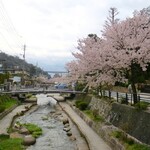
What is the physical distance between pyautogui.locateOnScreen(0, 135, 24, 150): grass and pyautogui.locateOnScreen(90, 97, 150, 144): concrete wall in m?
6.61

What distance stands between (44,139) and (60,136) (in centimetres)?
186

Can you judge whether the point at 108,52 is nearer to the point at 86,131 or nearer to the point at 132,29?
the point at 132,29

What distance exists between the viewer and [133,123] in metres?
19.6

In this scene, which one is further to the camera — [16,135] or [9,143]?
[16,135]

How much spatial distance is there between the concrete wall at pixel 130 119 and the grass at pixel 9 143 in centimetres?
661

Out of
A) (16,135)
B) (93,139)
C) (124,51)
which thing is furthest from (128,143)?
(16,135)

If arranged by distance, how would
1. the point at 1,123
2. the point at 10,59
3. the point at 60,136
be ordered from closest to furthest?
the point at 60,136, the point at 1,123, the point at 10,59

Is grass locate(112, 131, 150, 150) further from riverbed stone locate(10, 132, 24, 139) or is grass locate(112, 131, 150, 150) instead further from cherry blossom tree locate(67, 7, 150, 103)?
riverbed stone locate(10, 132, 24, 139)

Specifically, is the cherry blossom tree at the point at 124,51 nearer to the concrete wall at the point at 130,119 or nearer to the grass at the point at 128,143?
the concrete wall at the point at 130,119

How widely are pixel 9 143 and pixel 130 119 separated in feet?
25.4

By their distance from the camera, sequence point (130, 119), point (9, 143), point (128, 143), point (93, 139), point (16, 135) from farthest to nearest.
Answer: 1. point (16, 135)
2. point (93, 139)
3. point (9, 143)
4. point (130, 119)
5. point (128, 143)

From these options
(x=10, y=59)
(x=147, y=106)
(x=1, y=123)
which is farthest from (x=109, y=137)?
(x=10, y=59)

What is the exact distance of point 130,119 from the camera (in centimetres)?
2041

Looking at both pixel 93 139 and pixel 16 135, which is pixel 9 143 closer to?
pixel 16 135
